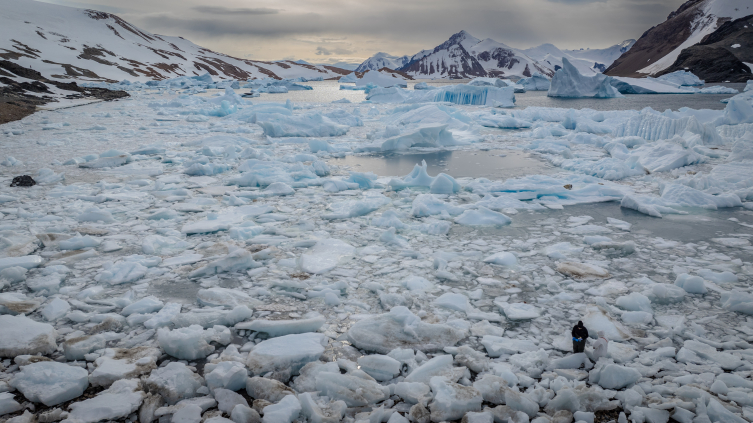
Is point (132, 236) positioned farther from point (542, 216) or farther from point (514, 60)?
point (514, 60)

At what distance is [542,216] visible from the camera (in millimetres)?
4719

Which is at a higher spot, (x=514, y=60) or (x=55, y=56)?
(x=514, y=60)

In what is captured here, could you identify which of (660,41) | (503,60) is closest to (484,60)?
(503,60)

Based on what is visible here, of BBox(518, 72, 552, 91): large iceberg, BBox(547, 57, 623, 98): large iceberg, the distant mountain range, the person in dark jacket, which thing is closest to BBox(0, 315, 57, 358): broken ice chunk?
the person in dark jacket

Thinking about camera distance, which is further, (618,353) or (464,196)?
(464,196)

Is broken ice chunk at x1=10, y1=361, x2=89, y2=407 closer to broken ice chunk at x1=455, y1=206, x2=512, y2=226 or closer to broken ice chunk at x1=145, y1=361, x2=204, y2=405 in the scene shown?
broken ice chunk at x1=145, y1=361, x2=204, y2=405

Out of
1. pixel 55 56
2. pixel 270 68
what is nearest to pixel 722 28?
pixel 270 68

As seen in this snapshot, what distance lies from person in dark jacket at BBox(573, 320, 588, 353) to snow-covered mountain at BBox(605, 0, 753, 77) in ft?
228

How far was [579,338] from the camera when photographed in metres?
2.19

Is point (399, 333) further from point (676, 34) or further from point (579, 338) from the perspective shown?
point (676, 34)

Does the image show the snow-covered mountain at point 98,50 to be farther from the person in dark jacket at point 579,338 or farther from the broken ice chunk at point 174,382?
the person in dark jacket at point 579,338

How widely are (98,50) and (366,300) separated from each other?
6103 centimetres

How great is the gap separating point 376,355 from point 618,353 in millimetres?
1324

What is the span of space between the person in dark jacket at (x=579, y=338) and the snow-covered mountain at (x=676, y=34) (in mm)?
69425
